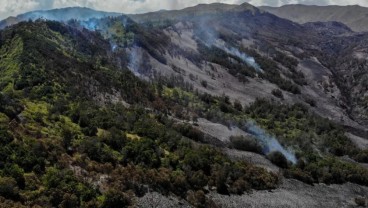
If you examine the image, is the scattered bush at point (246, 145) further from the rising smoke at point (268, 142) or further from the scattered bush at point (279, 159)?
the scattered bush at point (279, 159)

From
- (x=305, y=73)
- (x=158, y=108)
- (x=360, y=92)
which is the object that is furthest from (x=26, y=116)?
(x=305, y=73)

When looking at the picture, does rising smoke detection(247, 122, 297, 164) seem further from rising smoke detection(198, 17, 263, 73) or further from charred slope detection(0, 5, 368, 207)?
rising smoke detection(198, 17, 263, 73)

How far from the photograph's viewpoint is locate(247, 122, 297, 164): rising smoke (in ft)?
246

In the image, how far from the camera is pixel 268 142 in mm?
80125

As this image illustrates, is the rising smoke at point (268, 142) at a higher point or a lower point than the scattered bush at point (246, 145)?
lower

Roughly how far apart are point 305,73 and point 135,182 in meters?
141

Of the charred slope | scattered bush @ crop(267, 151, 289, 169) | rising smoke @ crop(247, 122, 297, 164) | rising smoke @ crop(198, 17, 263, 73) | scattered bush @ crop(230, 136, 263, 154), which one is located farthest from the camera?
rising smoke @ crop(198, 17, 263, 73)

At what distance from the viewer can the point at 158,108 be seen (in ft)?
281

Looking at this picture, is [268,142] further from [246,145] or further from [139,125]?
[139,125]

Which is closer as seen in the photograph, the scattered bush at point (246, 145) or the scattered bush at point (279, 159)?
the scattered bush at point (279, 159)

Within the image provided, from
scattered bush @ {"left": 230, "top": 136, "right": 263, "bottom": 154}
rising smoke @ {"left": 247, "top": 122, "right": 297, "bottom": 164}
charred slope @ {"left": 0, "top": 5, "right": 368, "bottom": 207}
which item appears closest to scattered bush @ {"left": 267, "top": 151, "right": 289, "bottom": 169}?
charred slope @ {"left": 0, "top": 5, "right": 368, "bottom": 207}

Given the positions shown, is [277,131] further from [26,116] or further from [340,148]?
[26,116]

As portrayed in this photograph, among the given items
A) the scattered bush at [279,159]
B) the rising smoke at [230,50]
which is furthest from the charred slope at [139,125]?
the rising smoke at [230,50]

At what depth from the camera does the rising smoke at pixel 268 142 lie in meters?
74.9
